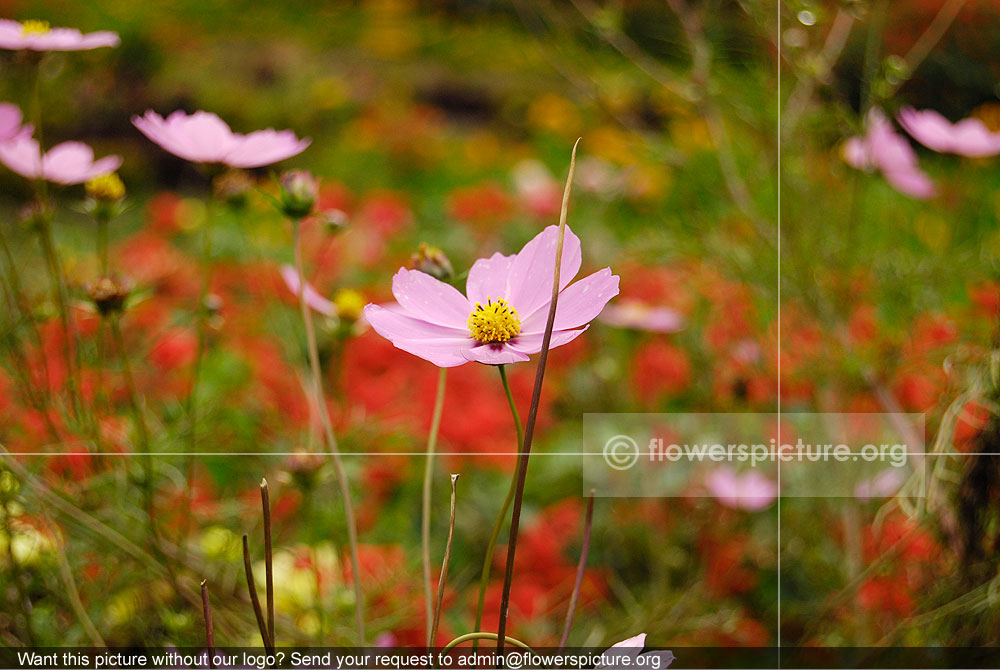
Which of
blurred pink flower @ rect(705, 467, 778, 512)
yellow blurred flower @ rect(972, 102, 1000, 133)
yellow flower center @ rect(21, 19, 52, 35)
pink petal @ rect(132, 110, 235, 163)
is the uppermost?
yellow flower center @ rect(21, 19, 52, 35)

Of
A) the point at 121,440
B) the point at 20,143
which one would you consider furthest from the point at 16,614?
the point at 20,143

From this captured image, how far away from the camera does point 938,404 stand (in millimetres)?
386

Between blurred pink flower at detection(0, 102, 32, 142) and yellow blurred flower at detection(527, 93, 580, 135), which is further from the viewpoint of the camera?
yellow blurred flower at detection(527, 93, 580, 135)

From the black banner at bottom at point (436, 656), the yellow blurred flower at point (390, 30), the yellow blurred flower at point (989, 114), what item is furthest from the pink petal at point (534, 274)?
the yellow blurred flower at point (390, 30)

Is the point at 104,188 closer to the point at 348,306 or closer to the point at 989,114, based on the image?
the point at 348,306

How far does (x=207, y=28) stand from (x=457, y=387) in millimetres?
495

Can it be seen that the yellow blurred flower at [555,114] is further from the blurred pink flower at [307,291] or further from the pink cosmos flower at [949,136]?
the blurred pink flower at [307,291]

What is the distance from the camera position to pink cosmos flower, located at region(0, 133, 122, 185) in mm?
299

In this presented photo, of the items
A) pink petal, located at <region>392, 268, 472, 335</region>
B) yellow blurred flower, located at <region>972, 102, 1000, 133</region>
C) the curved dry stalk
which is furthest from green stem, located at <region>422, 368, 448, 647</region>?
yellow blurred flower, located at <region>972, 102, 1000, 133</region>

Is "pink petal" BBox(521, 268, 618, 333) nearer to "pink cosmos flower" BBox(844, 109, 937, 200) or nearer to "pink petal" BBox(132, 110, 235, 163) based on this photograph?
"pink petal" BBox(132, 110, 235, 163)

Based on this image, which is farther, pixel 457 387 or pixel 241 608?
pixel 457 387

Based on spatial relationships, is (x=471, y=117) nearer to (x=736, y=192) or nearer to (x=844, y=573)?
(x=736, y=192)

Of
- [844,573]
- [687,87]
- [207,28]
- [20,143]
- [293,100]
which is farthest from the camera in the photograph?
[293,100]

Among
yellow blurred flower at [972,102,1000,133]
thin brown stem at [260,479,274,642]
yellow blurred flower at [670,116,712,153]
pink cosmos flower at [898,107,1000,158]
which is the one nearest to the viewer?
thin brown stem at [260,479,274,642]
